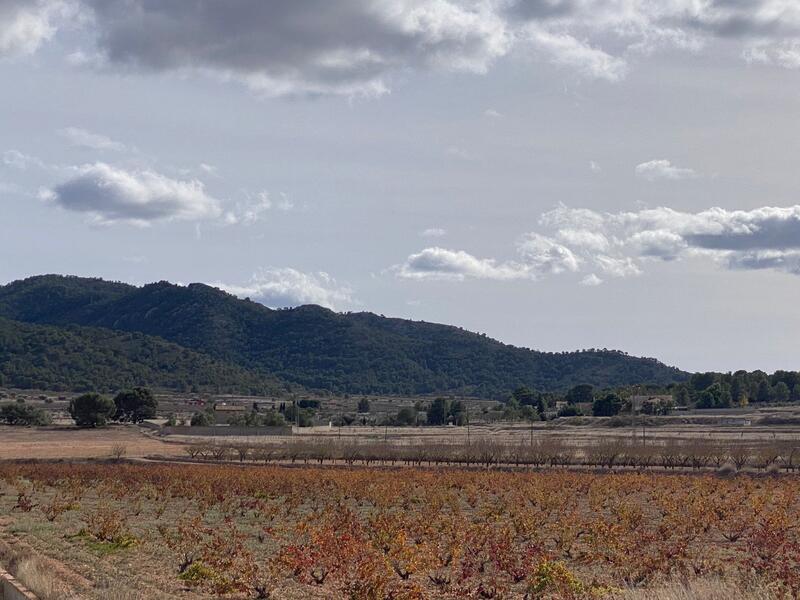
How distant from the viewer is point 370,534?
70.3 ft

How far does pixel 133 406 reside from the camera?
4215 inches

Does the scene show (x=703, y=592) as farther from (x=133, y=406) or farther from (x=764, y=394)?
(x=764, y=394)

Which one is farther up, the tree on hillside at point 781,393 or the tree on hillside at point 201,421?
the tree on hillside at point 781,393

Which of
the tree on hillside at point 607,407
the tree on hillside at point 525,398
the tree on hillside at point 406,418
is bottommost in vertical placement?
the tree on hillside at point 406,418

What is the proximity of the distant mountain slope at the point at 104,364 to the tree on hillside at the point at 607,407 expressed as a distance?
2939 inches

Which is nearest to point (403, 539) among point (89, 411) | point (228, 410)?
point (89, 411)

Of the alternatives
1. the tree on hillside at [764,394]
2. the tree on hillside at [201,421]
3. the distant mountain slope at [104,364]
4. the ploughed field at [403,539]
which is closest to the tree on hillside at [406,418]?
the tree on hillside at [201,421]

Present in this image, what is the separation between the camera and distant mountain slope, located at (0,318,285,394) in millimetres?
158000

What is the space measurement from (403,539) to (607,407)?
10229 cm

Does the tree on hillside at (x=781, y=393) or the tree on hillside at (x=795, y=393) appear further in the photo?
the tree on hillside at (x=795, y=393)

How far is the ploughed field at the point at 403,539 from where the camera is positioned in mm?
15031

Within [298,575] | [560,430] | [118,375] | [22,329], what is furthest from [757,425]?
[22,329]

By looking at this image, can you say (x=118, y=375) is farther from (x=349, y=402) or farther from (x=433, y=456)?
(x=433, y=456)

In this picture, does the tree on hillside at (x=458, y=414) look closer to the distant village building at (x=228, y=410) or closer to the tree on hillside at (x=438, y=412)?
the tree on hillside at (x=438, y=412)
